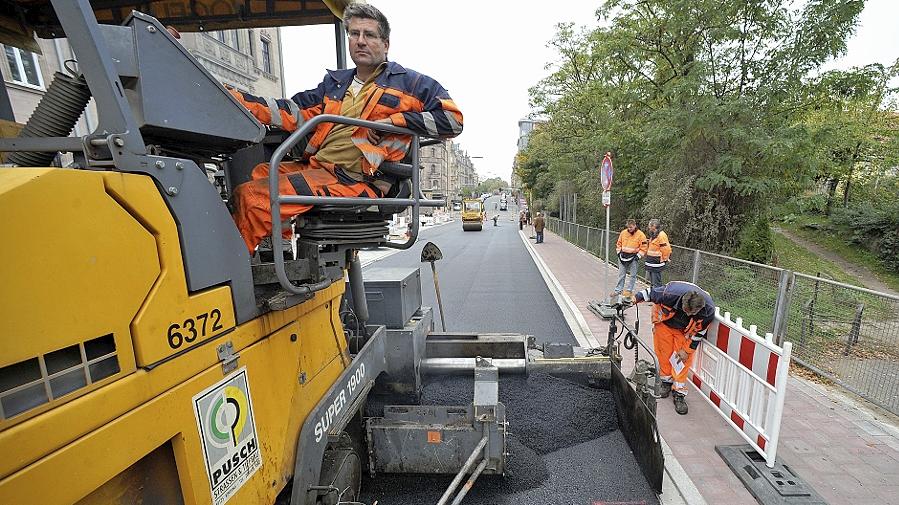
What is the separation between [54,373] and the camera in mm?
999

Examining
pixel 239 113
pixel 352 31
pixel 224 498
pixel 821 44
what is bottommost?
pixel 224 498

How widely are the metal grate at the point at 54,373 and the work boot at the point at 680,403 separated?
4.54 m

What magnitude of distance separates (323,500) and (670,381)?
3749 millimetres

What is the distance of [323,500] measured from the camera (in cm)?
196

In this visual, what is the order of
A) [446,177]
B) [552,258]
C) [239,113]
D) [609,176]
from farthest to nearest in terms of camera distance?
1. [446,177]
2. [552,258]
3. [609,176]
4. [239,113]

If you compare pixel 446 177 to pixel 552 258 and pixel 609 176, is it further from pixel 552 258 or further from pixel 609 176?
pixel 609 176

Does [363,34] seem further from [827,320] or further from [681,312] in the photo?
[827,320]

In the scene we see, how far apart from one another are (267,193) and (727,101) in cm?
918

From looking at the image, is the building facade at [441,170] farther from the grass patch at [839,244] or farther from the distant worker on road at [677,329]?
the distant worker on road at [677,329]

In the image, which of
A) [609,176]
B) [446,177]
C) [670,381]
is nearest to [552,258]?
[609,176]

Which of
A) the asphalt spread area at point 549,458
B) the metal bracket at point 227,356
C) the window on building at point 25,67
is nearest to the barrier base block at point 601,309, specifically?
the asphalt spread area at point 549,458

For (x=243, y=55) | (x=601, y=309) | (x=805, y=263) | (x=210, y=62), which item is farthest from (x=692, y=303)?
(x=805, y=263)

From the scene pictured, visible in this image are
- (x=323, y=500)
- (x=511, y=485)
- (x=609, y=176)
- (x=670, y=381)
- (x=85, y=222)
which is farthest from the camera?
(x=609, y=176)

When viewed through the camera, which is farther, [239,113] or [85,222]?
[239,113]
